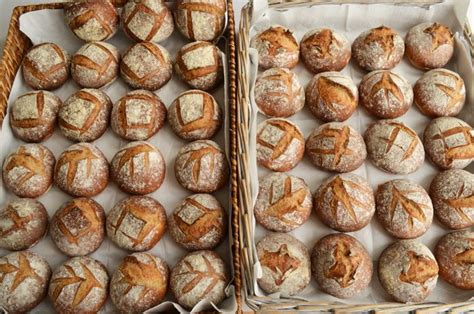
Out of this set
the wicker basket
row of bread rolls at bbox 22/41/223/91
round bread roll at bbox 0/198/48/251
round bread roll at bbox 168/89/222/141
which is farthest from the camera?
row of bread rolls at bbox 22/41/223/91

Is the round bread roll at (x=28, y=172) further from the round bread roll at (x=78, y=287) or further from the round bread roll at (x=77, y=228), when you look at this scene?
the round bread roll at (x=78, y=287)

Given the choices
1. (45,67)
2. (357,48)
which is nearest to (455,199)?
(357,48)

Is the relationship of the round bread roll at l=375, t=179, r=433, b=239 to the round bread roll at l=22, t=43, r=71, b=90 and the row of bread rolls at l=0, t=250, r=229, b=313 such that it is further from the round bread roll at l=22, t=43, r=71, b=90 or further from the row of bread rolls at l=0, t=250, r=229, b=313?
the round bread roll at l=22, t=43, r=71, b=90

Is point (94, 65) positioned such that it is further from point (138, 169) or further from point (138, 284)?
point (138, 284)

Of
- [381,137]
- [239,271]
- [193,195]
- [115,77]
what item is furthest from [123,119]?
[381,137]

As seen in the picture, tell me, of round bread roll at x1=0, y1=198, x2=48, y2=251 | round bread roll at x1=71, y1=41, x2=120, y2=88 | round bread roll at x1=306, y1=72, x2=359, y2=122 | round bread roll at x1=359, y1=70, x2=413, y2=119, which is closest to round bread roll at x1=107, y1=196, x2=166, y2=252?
round bread roll at x1=0, y1=198, x2=48, y2=251

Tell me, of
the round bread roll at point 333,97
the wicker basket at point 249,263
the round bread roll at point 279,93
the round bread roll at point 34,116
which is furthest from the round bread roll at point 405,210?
the round bread roll at point 34,116
